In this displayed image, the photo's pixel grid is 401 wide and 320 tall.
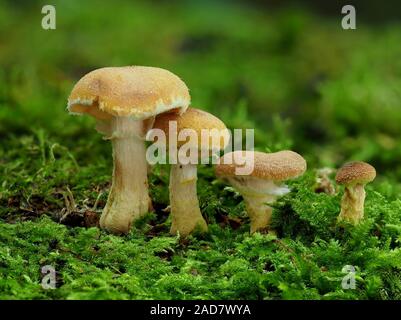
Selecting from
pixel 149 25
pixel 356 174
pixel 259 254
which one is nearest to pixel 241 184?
pixel 259 254

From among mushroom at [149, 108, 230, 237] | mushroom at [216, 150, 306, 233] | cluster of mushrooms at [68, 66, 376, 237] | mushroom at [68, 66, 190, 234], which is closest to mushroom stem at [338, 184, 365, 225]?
cluster of mushrooms at [68, 66, 376, 237]

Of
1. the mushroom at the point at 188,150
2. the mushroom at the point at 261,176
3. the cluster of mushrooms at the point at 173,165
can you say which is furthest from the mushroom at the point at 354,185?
the mushroom at the point at 188,150

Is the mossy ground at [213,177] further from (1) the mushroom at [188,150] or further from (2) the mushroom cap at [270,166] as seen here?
(2) the mushroom cap at [270,166]

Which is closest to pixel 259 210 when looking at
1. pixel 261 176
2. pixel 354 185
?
pixel 261 176

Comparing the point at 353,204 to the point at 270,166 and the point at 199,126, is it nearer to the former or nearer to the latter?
the point at 270,166

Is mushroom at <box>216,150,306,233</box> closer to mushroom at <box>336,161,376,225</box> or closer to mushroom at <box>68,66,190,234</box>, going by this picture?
mushroom at <box>336,161,376,225</box>

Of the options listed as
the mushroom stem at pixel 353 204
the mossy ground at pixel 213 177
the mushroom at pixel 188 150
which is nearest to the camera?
the mossy ground at pixel 213 177
